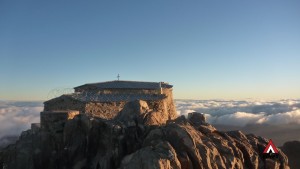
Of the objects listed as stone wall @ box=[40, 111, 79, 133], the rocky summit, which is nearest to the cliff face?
the rocky summit

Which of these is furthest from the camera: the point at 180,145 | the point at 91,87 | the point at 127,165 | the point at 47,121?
the point at 91,87

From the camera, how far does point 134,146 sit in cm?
3531

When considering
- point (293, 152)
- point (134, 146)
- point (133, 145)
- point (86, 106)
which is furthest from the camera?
point (293, 152)

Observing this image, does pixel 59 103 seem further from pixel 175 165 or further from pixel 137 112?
pixel 175 165

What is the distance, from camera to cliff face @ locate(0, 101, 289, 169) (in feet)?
101

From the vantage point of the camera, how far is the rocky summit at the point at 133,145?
30438 millimetres

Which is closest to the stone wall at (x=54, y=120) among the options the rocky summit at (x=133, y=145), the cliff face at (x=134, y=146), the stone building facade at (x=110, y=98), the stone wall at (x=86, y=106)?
the rocky summit at (x=133, y=145)

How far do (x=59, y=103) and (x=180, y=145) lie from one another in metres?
30.0

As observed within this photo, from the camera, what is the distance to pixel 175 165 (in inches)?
1129

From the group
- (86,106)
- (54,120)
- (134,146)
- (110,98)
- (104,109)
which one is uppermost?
(110,98)

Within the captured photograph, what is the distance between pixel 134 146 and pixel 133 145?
26 cm

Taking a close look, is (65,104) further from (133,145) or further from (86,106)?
(133,145)

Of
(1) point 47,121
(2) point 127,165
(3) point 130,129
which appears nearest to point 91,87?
(1) point 47,121

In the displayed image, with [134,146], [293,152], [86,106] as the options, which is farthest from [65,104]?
[293,152]
